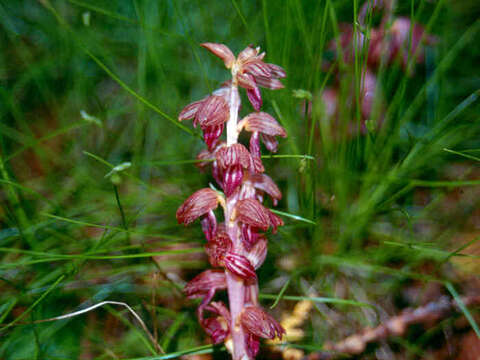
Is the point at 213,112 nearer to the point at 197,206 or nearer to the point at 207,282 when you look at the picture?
the point at 197,206

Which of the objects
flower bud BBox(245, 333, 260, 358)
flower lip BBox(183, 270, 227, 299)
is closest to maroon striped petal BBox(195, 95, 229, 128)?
flower lip BBox(183, 270, 227, 299)

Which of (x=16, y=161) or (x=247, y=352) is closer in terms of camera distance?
(x=247, y=352)

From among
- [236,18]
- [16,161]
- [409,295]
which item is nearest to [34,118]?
[16,161]

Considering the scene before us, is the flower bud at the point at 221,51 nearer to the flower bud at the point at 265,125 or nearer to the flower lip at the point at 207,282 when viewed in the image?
the flower bud at the point at 265,125

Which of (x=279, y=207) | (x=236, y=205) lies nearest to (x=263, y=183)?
(x=236, y=205)

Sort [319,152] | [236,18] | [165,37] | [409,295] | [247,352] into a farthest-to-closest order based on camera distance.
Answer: [165,37]
[236,18]
[319,152]
[409,295]
[247,352]

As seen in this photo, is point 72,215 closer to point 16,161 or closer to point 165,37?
point 16,161

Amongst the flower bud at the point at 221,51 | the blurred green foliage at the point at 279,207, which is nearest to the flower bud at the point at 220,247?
the blurred green foliage at the point at 279,207

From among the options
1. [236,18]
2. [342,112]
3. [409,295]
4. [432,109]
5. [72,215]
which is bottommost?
[409,295]
